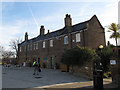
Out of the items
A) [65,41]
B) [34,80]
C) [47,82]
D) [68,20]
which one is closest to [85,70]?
[47,82]

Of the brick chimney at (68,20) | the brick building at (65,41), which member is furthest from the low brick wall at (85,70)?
the brick chimney at (68,20)

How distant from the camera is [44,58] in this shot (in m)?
27.8

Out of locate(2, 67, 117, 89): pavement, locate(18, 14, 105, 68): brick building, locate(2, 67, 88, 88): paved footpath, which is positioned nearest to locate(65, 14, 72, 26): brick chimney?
locate(18, 14, 105, 68): brick building

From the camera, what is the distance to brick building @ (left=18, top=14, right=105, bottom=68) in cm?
1992

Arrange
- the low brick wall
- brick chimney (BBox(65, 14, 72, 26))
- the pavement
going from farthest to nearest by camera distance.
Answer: brick chimney (BBox(65, 14, 72, 26)) < the low brick wall < the pavement

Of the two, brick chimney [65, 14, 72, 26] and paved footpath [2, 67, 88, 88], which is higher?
brick chimney [65, 14, 72, 26]

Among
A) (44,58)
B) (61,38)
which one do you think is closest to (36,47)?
(44,58)

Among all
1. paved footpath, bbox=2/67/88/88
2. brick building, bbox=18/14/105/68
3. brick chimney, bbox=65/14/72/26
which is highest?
brick chimney, bbox=65/14/72/26

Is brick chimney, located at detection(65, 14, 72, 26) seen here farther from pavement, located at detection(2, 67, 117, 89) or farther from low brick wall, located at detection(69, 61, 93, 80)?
pavement, located at detection(2, 67, 117, 89)

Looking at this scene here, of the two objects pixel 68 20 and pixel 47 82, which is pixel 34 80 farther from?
pixel 68 20

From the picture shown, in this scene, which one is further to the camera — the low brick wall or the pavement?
the low brick wall

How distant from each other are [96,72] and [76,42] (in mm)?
13067

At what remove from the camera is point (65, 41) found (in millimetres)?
23172

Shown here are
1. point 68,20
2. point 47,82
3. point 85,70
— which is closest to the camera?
point 47,82
